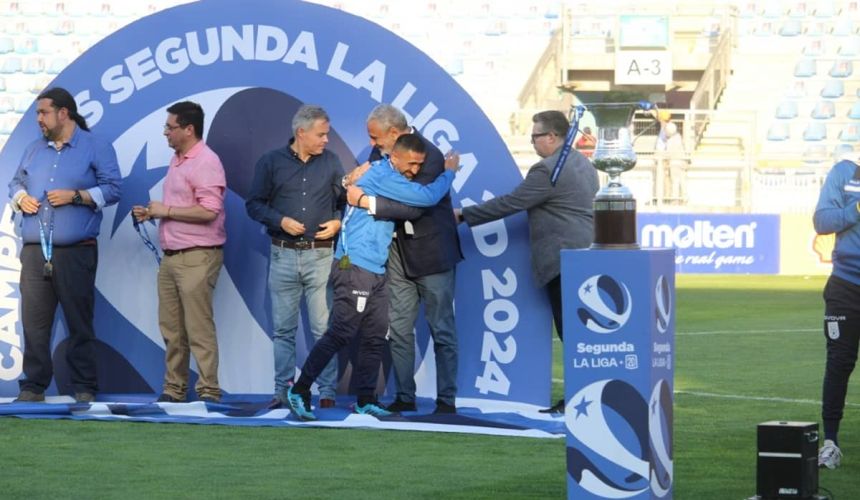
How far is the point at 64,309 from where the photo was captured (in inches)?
362

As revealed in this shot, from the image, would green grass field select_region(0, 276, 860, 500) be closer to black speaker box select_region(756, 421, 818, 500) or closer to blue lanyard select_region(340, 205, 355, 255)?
black speaker box select_region(756, 421, 818, 500)

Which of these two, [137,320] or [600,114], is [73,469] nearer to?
[137,320]

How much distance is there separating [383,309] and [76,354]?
198 centimetres

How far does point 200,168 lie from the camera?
9.16 metres

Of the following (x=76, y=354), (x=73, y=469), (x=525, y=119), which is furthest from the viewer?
(x=525, y=119)

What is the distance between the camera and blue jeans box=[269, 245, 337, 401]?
29.7ft

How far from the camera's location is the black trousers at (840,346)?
23.6 ft

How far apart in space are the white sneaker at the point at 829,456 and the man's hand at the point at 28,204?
4727 millimetres

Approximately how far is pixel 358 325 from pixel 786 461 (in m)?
3.12

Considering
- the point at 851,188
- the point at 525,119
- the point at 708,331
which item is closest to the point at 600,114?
the point at 525,119

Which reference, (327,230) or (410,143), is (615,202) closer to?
(410,143)

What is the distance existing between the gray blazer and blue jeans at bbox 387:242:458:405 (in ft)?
1.68

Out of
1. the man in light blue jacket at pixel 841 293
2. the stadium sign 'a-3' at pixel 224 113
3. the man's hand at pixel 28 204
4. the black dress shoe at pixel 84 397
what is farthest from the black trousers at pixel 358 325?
the man in light blue jacket at pixel 841 293

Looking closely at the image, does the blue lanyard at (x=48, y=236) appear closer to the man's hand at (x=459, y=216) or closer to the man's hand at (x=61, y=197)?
the man's hand at (x=61, y=197)
